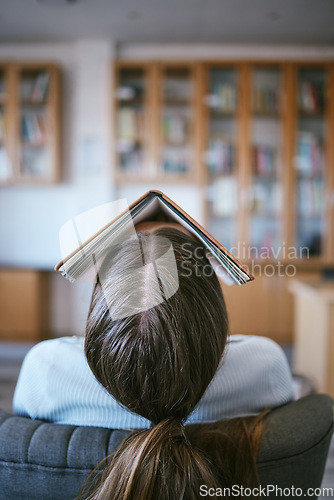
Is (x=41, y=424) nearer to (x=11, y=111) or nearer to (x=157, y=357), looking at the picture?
(x=157, y=357)

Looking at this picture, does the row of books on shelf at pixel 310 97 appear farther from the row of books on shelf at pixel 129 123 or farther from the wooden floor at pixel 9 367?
the wooden floor at pixel 9 367

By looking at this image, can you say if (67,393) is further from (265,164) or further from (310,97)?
(310,97)

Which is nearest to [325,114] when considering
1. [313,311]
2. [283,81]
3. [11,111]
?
[283,81]

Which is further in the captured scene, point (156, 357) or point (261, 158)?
point (261, 158)

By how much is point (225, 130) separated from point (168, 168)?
1.99 ft

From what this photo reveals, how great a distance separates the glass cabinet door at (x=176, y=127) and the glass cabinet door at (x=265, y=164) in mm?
550

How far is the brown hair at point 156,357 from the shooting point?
17.6 inches

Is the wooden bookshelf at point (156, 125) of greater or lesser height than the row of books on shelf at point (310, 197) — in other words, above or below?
above

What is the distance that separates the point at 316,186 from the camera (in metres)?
3.63

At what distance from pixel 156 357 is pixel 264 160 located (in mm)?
3422

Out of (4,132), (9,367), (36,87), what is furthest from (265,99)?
(9,367)

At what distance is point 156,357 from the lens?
45 centimetres

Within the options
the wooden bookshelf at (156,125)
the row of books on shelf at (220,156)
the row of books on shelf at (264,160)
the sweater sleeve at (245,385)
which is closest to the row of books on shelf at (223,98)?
the wooden bookshelf at (156,125)

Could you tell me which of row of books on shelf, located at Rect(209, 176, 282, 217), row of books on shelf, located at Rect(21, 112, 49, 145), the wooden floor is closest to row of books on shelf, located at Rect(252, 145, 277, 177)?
row of books on shelf, located at Rect(209, 176, 282, 217)
